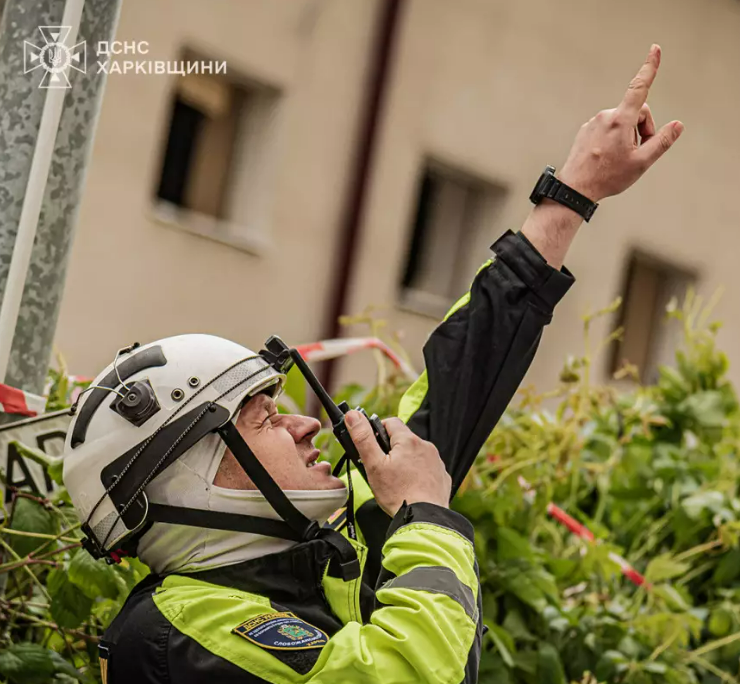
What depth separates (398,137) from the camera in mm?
11930

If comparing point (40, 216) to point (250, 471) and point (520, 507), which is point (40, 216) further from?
point (520, 507)

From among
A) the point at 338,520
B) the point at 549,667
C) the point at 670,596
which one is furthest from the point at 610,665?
the point at 338,520

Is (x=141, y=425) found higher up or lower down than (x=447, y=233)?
lower down

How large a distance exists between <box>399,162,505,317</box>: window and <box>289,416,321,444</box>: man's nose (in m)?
9.96

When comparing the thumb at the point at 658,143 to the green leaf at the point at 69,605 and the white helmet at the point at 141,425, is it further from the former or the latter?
the green leaf at the point at 69,605

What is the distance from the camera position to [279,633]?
227 cm

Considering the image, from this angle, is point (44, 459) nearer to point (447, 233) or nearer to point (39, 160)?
point (39, 160)

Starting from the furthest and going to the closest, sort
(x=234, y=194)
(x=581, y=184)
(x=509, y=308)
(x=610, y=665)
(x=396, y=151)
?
1. (x=396, y=151)
2. (x=234, y=194)
3. (x=610, y=665)
4. (x=509, y=308)
5. (x=581, y=184)

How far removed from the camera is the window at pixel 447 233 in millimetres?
12656

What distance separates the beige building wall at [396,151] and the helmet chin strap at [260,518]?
7266mm

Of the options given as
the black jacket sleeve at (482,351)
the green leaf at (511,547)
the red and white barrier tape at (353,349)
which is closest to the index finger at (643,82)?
the black jacket sleeve at (482,351)

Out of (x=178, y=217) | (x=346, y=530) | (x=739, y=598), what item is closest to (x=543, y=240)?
(x=346, y=530)

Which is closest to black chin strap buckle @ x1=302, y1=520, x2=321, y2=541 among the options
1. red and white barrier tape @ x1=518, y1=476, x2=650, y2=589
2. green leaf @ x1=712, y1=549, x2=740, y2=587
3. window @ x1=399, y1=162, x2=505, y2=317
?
red and white barrier tape @ x1=518, y1=476, x2=650, y2=589

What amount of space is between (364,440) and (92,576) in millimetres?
750
